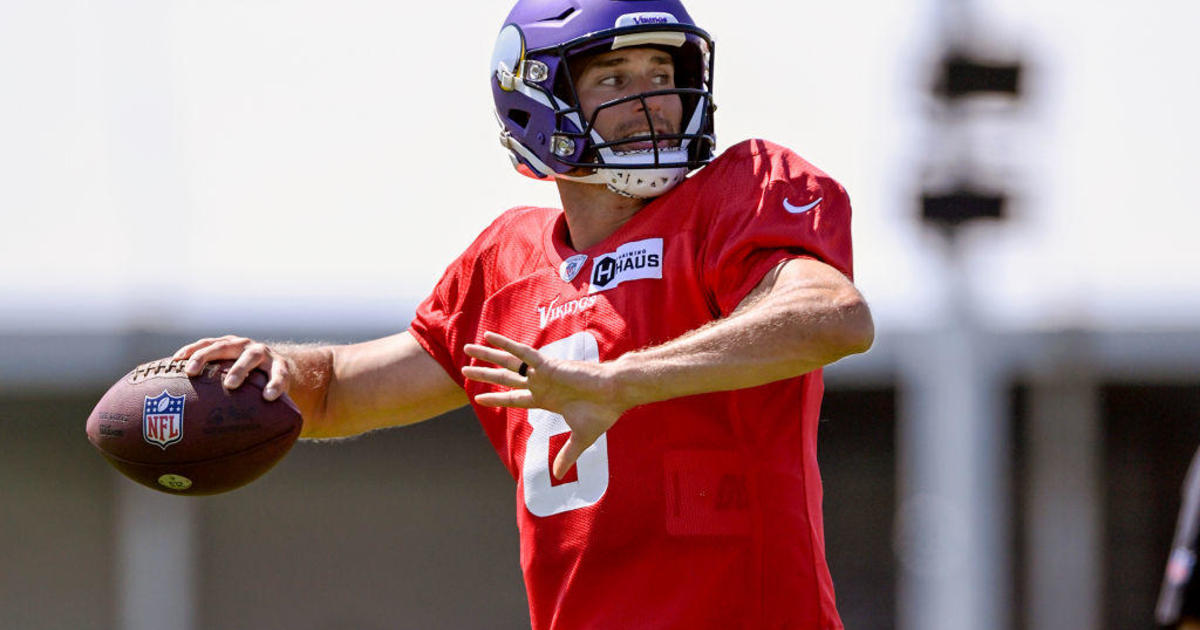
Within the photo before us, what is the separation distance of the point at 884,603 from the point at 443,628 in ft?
12.3

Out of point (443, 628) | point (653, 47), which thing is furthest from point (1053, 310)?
point (653, 47)

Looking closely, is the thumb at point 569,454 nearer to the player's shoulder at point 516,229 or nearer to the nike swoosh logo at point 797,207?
the nike swoosh logo at point 797,207

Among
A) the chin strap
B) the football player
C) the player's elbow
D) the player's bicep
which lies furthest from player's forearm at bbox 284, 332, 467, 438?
the player's elbow

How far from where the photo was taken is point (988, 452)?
12.8 metres

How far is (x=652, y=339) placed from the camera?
12.1ft

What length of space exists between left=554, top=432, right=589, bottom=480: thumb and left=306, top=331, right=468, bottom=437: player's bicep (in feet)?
3.47

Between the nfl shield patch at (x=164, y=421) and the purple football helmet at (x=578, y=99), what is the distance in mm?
1055

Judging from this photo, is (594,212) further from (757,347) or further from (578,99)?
(757,347)

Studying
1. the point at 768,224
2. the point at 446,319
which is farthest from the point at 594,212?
the point at 768,224

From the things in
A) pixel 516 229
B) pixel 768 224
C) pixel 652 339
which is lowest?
pixel 652 339

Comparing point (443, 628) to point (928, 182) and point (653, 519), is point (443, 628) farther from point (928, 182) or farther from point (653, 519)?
point (653, 519)

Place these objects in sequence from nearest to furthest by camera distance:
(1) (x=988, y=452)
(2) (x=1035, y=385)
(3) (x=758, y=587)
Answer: (3) (x=758, y=587), (1) (x=988, y=452), (2) (x=1035, y=385)

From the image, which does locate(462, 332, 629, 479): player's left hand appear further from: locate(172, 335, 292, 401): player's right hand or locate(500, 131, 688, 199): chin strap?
locate(172, 335, 292, 401): player's right hand

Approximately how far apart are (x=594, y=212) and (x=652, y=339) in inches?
20.7
